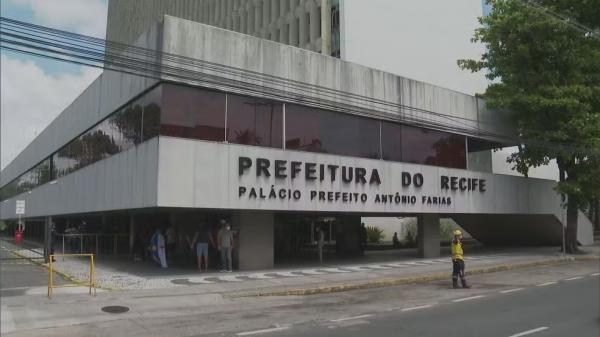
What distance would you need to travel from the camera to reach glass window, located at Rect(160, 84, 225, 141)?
53.0 ft

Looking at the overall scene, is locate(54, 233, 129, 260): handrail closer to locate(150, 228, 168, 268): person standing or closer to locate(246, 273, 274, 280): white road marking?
locate(150, 228, 168, 268): person standing

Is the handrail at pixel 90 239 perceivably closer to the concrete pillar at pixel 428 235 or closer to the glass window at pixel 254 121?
the glass window at pixel 254 121

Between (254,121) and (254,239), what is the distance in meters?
4.03

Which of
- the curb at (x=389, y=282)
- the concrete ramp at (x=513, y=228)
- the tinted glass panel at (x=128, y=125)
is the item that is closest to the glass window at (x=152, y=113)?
the tinted glass panel at (x=128, y=125)

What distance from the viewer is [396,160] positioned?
21953 millimetres

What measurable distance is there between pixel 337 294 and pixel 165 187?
559 cm

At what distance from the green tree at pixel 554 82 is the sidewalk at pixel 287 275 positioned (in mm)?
4900

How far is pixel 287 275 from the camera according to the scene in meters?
17.4

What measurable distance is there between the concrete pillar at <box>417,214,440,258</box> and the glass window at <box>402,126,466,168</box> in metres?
2.58

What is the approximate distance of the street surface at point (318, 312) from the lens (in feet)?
30.9

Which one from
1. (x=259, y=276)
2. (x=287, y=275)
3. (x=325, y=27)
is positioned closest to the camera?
(x=259, y=276)

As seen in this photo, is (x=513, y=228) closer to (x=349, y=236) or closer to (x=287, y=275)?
(x=349, y=236)

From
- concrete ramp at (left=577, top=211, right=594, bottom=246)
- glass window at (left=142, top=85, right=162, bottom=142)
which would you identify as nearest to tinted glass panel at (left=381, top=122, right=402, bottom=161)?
glass window at (left=142, top=85, right=162, bottom=142)

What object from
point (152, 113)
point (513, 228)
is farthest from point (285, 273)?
point (513, 228)
